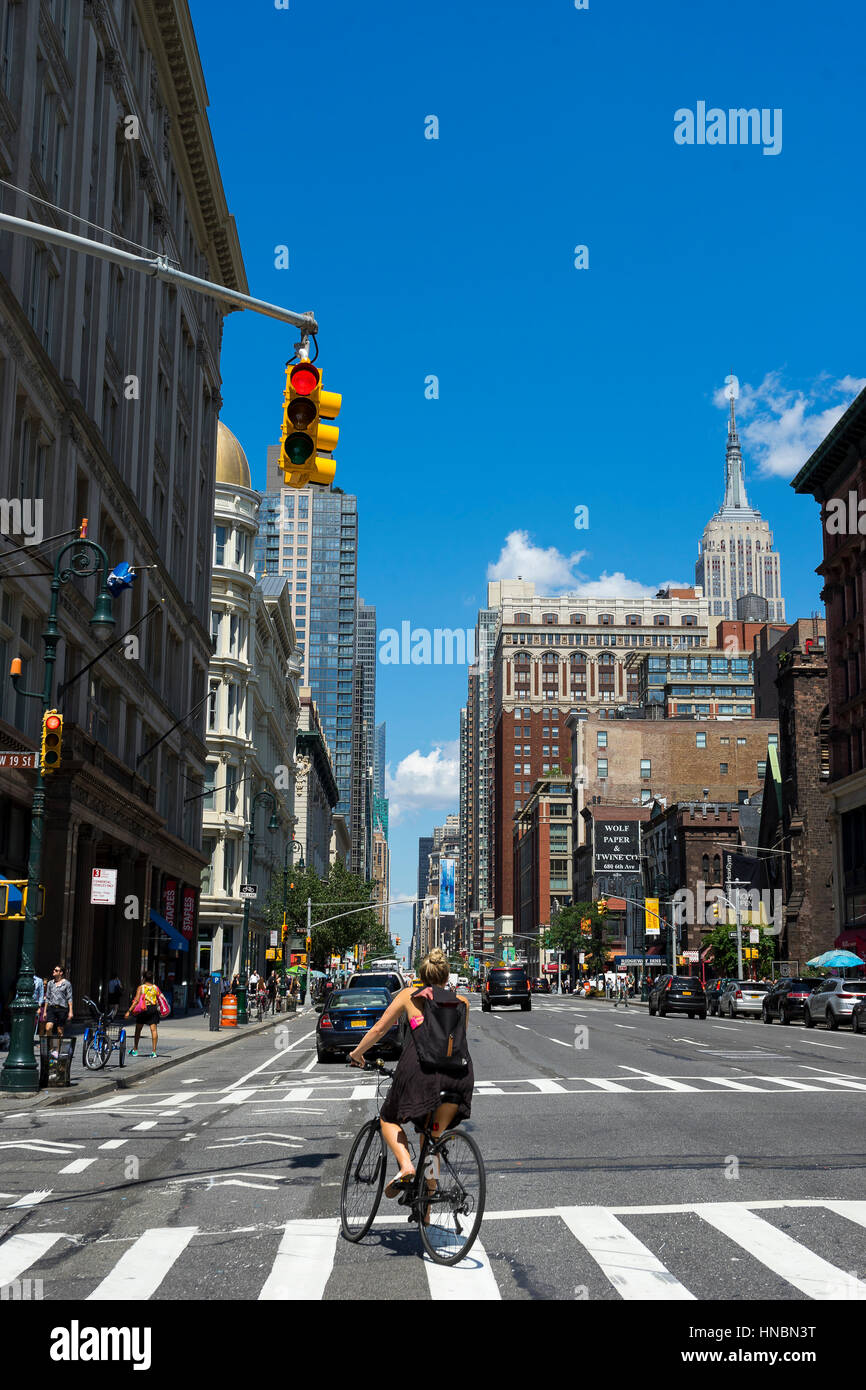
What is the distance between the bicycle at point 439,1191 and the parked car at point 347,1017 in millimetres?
18031

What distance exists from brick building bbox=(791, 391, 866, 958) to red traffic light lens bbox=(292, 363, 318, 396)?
5599 cm

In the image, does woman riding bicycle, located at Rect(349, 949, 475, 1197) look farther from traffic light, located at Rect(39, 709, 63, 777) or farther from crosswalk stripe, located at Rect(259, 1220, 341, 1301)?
traffic light, located at Rect(39, 709, 63, 777)

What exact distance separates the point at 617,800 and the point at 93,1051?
436 ft

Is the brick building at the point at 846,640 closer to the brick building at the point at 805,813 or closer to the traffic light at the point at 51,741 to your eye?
the brick building at the point at 805,813

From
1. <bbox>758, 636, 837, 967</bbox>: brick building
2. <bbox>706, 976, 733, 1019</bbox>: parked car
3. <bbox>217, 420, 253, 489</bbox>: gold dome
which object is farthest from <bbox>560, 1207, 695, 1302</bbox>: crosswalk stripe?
<bbox>217, 420, 253, 489</bbox>: gold dome

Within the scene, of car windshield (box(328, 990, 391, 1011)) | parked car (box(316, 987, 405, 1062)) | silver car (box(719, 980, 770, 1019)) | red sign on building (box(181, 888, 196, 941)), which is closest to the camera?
parked car (box(316, 987, 405, 1062))

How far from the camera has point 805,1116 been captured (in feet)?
54.1

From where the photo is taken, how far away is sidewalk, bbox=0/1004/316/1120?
1945 centimetres

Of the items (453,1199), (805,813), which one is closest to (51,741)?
(453,1199)

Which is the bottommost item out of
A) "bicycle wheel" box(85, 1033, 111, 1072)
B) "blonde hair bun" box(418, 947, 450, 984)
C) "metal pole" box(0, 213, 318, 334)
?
"bicycle wheel" box(85, 1033, 111, 1072)

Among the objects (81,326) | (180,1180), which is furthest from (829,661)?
(180,1180)

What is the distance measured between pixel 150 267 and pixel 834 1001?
1464 inches

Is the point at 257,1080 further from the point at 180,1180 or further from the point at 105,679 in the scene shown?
the point at 105,679

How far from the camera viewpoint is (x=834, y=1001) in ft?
140
